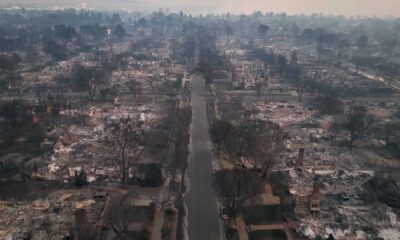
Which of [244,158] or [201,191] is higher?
[244,158]

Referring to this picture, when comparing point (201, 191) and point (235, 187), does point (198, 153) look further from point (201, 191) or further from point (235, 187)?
point (235, 187)

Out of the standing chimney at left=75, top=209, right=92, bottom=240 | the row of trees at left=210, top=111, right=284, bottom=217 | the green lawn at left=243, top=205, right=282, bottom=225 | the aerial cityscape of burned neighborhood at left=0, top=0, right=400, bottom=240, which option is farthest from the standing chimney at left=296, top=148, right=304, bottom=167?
the standing chimney at left=75, top=209, right=92, bottom=240

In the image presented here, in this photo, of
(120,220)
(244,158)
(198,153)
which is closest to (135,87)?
(198,153)

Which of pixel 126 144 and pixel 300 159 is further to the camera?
pixel 126 144

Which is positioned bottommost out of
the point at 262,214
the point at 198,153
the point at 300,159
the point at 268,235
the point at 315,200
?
the point at 268,235

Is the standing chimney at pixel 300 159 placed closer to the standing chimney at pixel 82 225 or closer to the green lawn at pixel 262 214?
the green lawn at pixel 262 214

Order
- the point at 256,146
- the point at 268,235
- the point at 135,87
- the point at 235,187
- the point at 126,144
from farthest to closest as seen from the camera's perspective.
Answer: the point at 135,87, the point at 126,144, the point at 256,146, the point at 235,187, the point at 268,235

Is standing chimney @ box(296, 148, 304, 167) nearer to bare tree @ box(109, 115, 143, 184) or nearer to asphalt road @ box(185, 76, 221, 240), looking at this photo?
asphalt road @ box(185, 76, 221, 240)
